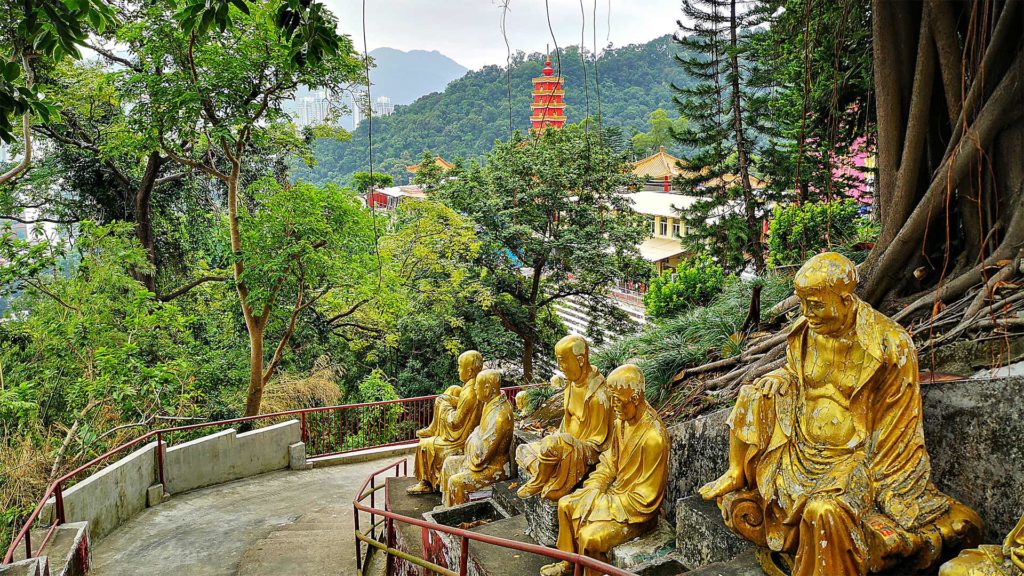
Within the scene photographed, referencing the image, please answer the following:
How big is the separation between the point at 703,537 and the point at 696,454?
93cm

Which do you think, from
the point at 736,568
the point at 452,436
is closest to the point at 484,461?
the point at 452,436

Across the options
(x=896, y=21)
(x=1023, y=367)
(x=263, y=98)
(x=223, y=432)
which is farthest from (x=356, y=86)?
(x=1023, y=367)

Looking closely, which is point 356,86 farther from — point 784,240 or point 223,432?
point 784,240

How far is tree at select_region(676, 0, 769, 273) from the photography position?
15852 millimetres

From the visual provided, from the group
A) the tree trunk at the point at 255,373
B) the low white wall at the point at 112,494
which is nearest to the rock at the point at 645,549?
the low white wall at the point at 112,494

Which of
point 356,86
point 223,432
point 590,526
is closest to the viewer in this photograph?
point 590,526

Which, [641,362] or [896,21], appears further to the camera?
[641,362]

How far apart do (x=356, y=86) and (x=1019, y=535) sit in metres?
10.5

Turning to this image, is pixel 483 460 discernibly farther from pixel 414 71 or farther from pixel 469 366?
pixel 414 71

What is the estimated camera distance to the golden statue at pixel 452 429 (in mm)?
7043

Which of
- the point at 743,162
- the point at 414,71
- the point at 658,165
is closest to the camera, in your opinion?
the point at 743,162

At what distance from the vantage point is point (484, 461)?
20.8 feet

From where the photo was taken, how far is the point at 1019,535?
8.53ft

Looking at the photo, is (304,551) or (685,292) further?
(685,292)
